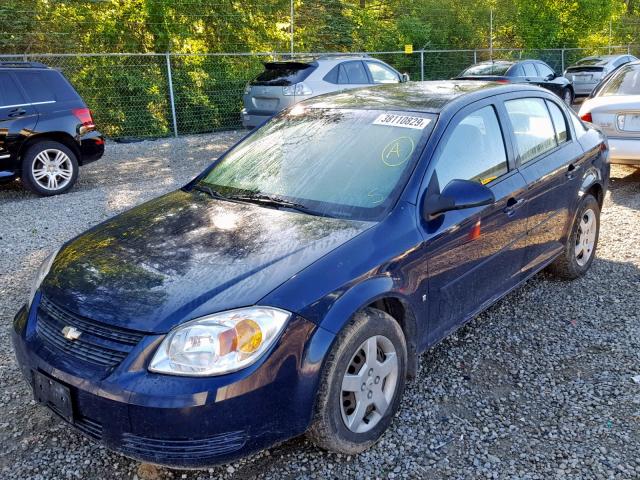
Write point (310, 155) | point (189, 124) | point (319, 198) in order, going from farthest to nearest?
1. point (189, 124)
2. point (310, 155)
3. point (319, 198)

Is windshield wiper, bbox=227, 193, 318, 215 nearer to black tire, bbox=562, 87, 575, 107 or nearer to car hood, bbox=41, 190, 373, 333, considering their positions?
car hood, bbox=41, 190, 373, 333

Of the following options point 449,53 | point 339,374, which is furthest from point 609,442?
point 449,53

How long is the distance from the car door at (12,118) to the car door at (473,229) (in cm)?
651

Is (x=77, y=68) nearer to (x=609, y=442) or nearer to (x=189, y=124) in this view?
(x=189, y=124)

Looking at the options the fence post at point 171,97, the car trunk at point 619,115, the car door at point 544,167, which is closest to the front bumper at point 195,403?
the car door at point 544,167

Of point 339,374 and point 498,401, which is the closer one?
point 339,374

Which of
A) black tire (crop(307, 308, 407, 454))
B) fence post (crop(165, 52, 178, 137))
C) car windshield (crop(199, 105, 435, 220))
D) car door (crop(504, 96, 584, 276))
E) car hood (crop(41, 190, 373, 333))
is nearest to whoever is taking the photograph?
car hood (crop(41, 190, 373, 333))

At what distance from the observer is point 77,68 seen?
1318 centimetres

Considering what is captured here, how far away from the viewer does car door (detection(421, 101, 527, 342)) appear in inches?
130

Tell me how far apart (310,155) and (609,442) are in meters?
2.18

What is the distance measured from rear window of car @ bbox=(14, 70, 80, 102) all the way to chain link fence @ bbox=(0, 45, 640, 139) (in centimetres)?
420

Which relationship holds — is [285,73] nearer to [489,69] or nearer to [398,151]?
[489,69]

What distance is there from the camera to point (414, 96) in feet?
13.0

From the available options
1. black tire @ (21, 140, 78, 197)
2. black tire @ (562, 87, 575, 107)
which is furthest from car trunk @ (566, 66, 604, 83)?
black tire @ (21, 140, 78, 197)
